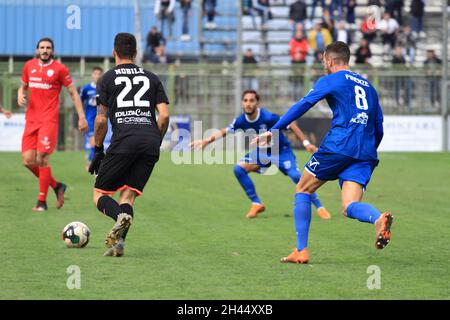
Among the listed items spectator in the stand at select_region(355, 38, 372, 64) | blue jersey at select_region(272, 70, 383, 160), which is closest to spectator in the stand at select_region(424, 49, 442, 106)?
spectator in the stand at select_region(355, 38, 372, 64)

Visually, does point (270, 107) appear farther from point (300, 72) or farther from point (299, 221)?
point (299, 221)

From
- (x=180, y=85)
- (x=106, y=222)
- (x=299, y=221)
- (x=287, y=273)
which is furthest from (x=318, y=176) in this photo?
(x=180, y=85)

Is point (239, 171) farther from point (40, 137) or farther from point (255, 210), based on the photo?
point (40, 137)

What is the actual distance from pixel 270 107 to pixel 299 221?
20939 mm

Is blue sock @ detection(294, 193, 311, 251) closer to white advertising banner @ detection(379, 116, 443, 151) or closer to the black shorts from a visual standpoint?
the black shorts

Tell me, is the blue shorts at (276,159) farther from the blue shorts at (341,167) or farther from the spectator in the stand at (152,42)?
the spectator in the stand at (152,42)

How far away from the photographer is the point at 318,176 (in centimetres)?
963

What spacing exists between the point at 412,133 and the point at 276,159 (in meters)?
15.8

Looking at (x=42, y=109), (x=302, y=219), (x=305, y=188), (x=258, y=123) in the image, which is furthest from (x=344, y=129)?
(x=42, y=109)

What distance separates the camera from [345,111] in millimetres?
9438

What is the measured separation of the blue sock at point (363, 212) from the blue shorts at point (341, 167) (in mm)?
284

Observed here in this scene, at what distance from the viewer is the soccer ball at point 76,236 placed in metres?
10.6

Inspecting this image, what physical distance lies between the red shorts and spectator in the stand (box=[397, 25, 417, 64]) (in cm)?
2052

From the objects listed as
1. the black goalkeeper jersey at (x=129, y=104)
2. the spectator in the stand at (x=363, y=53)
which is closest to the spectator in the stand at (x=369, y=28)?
the spectator in the stand at (x=363, y=53)
